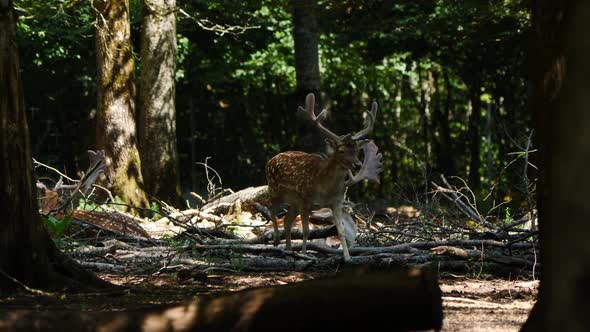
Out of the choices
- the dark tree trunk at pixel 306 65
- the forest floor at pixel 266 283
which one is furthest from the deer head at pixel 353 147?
the dark tree trunk at pixel 306 65

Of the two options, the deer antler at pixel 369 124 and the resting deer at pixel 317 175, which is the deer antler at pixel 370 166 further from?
the deer antler at pixel 369 124

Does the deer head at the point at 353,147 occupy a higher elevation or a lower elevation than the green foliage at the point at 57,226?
higher

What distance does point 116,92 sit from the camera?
14.7 metres

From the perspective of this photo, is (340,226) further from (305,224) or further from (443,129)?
(443,129)

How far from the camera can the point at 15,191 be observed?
18.7 feet

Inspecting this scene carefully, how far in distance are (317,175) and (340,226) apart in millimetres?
975

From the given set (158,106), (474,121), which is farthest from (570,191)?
(474,121)

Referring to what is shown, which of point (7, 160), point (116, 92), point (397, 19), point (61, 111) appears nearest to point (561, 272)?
point (7, 160)

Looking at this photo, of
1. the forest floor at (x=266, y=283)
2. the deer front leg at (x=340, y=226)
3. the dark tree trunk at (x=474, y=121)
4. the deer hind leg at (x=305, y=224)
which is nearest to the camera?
the forest floor at (x=266, y=283)

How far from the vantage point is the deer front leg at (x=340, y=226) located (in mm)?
A: 8247

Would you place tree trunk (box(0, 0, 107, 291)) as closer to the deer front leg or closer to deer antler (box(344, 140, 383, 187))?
the deer front leg

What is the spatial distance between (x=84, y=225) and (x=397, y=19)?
34.9 ft

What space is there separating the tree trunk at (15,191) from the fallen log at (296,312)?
206 cm

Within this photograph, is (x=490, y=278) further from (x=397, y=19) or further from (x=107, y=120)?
(x=397, y=19)
